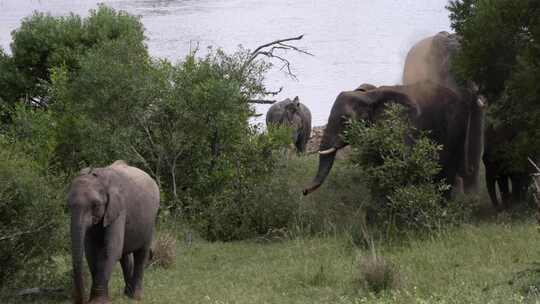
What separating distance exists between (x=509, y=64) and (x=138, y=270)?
7434mm

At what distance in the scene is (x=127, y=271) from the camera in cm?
1055

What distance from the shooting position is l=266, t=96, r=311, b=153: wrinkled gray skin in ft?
76.0

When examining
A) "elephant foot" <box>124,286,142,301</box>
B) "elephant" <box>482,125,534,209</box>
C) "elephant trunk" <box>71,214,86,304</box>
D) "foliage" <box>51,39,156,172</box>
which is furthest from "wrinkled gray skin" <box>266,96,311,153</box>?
"elephant trunk" <box>71,214,86,304</box>

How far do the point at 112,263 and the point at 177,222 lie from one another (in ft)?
18.5

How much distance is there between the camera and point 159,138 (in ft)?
53.2

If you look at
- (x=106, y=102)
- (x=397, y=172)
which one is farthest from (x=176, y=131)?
(x=397, y=172)

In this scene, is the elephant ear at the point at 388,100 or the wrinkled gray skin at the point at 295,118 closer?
the elephant ear at the point at 388,100

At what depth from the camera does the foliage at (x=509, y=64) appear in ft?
48.8

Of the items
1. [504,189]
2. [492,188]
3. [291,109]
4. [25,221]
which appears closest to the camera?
[25,221]

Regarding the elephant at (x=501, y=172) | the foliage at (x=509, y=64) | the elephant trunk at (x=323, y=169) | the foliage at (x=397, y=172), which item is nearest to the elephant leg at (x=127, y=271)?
the foliage at (x=397, y=172)

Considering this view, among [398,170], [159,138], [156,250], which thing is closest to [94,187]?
[156,250]

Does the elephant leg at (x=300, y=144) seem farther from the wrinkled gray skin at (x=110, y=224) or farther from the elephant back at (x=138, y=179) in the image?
the wrinkled gray skin at (x=110, y=224)

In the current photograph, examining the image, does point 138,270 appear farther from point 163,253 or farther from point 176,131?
point 176,131

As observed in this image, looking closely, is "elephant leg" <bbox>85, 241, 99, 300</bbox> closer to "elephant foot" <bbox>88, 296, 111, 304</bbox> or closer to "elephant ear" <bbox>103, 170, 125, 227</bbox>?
"elephant foot" <bbox>88, 296, 111, 304</bbox>
